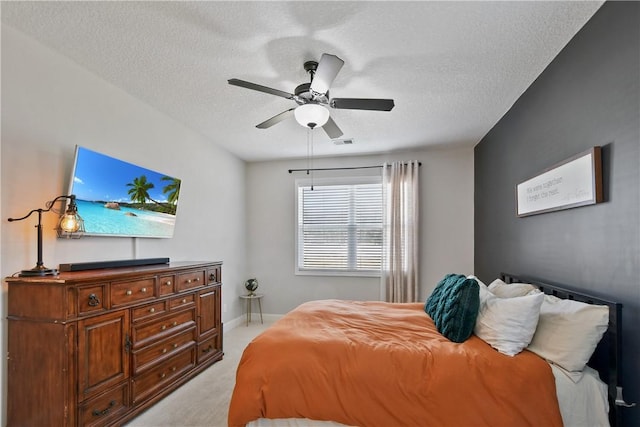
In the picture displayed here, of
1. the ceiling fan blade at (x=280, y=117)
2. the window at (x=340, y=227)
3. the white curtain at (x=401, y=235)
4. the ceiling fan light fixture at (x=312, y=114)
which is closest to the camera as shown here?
the ceiling fan light fixture at (x=312, y=114)

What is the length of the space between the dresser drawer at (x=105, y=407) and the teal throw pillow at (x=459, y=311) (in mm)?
2343

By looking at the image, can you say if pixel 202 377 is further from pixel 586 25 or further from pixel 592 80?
pixel 586 25

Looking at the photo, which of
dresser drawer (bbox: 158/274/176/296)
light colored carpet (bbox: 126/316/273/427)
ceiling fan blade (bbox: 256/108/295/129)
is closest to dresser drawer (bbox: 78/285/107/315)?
dresser drawer (bbox: 158/274/176/296)

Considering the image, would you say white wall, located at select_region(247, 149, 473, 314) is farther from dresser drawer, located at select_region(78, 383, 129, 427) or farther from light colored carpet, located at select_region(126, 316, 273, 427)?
dresser drawer, located at select_region(78, 383, 129, 427)

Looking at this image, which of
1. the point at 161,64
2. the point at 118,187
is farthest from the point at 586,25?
the point at 118,187

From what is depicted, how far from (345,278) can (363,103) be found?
3.36 metres

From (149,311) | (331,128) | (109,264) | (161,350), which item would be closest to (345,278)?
(331,128)

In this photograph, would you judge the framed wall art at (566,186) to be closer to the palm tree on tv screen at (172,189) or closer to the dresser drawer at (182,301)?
the dresser drawer at (182,301)

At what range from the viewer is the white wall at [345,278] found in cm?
499

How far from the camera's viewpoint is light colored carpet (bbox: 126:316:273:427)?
2.50m

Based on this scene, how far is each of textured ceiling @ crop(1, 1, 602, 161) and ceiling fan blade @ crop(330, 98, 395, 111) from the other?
28 cm

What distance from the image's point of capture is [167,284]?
2.96 meters

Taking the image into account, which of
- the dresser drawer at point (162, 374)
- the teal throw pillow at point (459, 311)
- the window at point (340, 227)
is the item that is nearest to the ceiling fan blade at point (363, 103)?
the teal throw pillow at point (459, 311)

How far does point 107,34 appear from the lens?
2.22 metres
